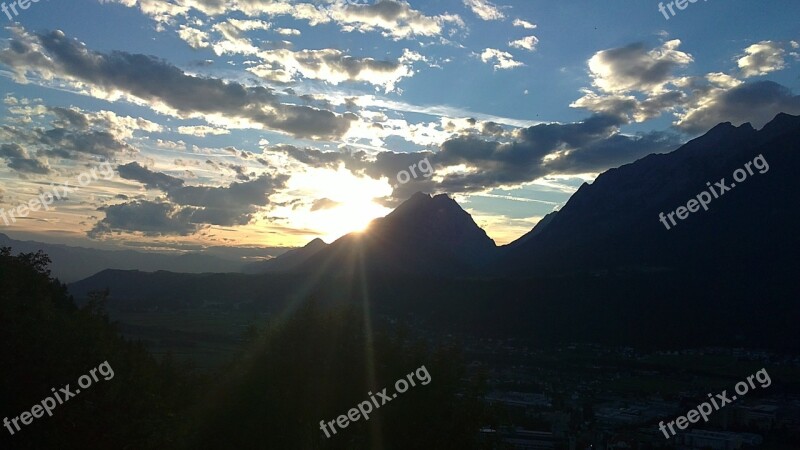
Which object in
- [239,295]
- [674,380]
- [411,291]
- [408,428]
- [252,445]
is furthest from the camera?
[239,295]

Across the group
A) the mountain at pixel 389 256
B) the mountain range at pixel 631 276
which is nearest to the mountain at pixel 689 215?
the mountain range at pixel 631 276

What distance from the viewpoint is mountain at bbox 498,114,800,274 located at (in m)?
119

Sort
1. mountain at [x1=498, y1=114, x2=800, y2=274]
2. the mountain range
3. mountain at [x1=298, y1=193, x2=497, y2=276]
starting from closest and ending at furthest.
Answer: the mountain range, mountain at [x1=498, y1=114, x2=800, y2=274], mountain at [x1=298, y1=193, x2=497, y2=276]

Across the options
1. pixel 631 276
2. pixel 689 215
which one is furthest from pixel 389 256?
pixel 689 215

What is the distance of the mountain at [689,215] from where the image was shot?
119 metres

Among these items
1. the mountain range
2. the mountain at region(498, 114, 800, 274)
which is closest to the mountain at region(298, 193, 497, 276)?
the mountain range

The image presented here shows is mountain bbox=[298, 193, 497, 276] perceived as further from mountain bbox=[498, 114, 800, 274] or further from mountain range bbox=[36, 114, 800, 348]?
mountain bbox=[498, 114, 800, 274]

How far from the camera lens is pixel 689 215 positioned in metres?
135

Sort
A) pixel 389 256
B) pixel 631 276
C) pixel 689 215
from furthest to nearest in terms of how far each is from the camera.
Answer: pixel 389 256
pixel 689 215
pixel 631 276

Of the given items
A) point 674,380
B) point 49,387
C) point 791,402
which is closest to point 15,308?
point 49,387

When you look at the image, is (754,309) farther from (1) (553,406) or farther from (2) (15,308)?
(2) (15,308)

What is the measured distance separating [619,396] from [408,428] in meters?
45.2

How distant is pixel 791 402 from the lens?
52.0 m

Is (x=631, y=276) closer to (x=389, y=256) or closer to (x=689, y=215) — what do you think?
(x=689, y=215)
